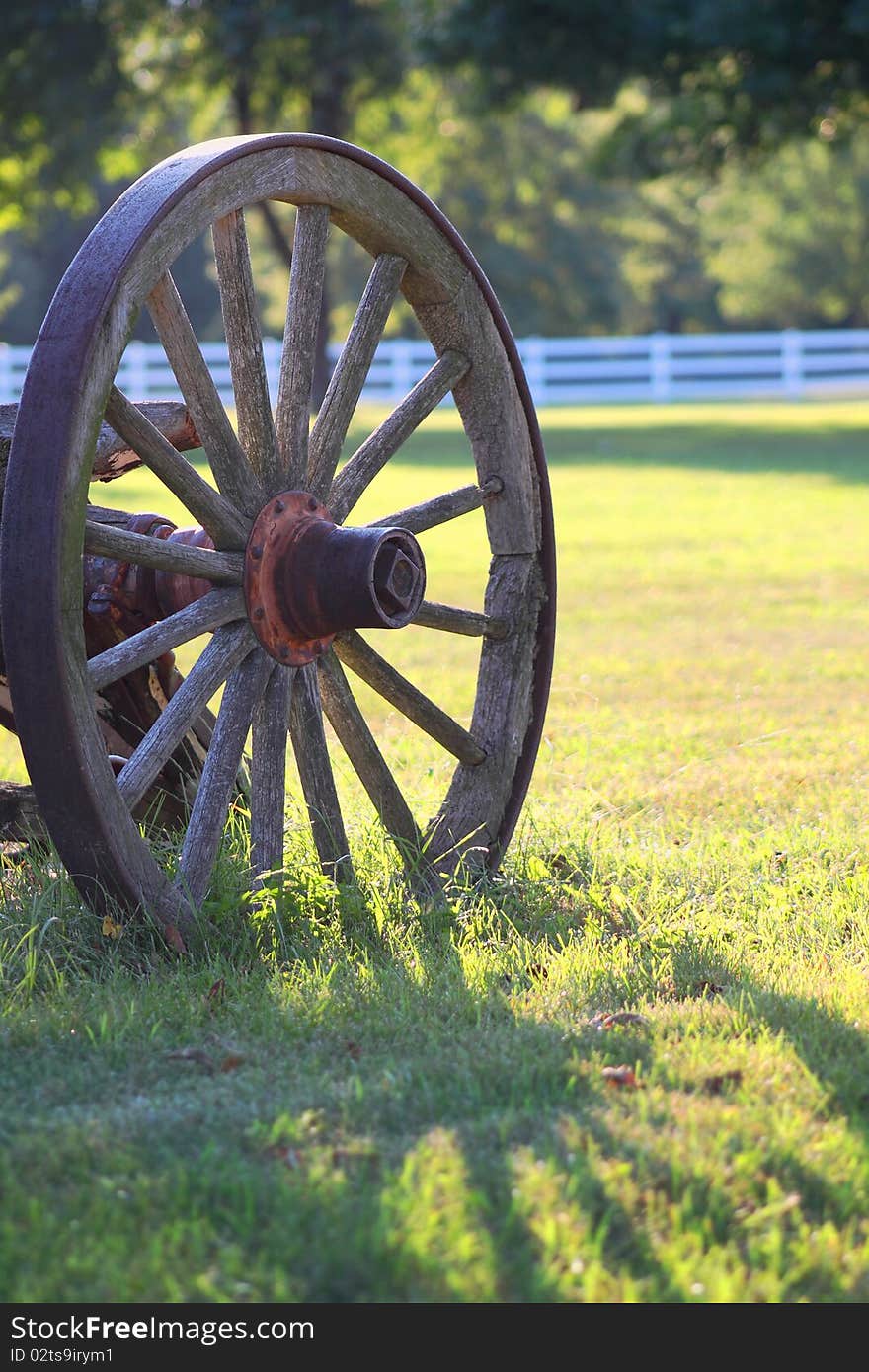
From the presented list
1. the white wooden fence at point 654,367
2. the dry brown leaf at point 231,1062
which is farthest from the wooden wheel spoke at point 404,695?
the white wooden fence at point 654,367

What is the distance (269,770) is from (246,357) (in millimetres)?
989

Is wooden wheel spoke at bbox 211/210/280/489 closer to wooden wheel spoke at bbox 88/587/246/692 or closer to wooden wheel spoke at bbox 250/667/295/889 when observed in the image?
wooden wheel spoke at bbox 88/587/246/692

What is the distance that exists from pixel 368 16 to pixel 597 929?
21831mm

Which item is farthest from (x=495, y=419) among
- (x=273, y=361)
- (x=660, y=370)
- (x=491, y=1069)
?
(x=660, y=370)

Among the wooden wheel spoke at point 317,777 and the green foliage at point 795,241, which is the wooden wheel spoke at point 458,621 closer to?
the wooden wheel spoke at point 317,777

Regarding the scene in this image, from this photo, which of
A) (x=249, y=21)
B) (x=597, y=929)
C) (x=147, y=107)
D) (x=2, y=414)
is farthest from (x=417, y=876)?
(x=147, y=107)

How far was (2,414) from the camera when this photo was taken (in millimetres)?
3957

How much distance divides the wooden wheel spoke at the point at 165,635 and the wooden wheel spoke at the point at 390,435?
0.46 meters

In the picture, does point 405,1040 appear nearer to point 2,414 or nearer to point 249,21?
point 2,414

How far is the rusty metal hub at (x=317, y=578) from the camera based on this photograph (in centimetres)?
373

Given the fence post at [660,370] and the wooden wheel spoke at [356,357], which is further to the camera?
the fence post at [660,370]

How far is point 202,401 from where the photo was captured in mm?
3689

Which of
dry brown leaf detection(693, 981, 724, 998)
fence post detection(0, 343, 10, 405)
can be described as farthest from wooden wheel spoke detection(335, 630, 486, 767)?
fence post detection(0, 343, 10, 405)

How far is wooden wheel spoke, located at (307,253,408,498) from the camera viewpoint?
409 centimetres
